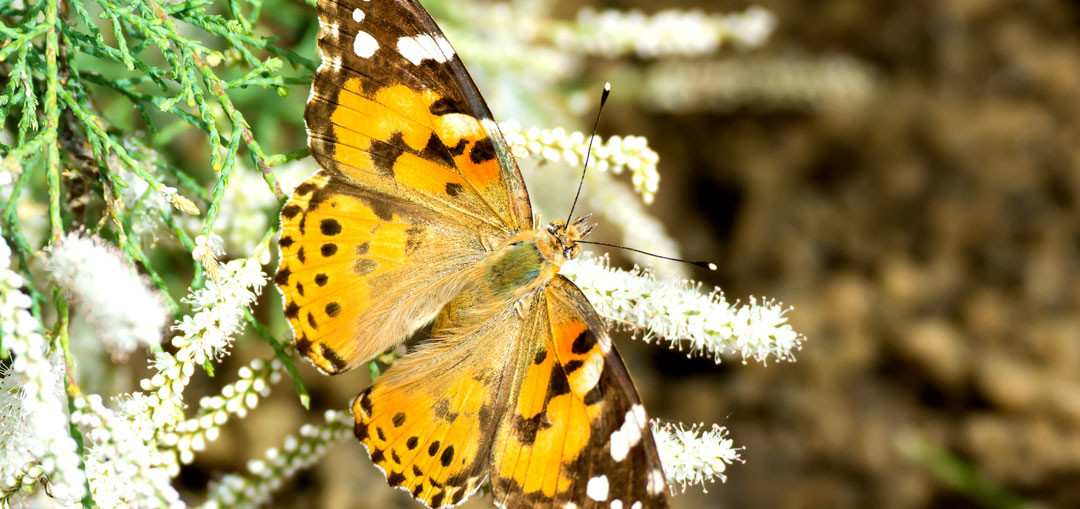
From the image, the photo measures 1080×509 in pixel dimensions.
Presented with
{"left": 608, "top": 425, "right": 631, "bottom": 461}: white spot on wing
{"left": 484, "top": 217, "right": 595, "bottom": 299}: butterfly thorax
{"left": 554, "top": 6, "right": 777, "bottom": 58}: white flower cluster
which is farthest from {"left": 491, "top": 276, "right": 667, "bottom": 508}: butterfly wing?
{"left": 554, "top": 6, "right": 777, "bottom": 58}: white flower cluster

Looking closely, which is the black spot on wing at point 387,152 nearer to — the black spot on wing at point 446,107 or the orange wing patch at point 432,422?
the black spot on wing at point 446,107

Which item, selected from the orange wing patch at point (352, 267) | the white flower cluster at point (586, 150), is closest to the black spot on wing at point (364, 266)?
the orange wing patch at point (352, 267)

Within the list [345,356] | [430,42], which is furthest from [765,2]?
[345,356]

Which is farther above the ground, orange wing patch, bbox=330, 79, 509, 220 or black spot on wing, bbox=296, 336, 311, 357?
orange wing patch, bbox=330, 79, 509, 220

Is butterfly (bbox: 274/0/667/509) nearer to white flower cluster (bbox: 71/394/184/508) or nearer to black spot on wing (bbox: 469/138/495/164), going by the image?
black spot on wing (bbox: 469/138/495/164)

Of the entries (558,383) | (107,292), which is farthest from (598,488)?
(107,292)

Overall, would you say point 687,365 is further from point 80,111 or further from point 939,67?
point 80,111

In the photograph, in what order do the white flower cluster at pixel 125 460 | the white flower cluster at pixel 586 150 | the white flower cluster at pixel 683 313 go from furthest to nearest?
the white flower cluster at pixel 586 150, the white flower cluster at pixel 683 313, the white flower cluster at pixel 125 460
